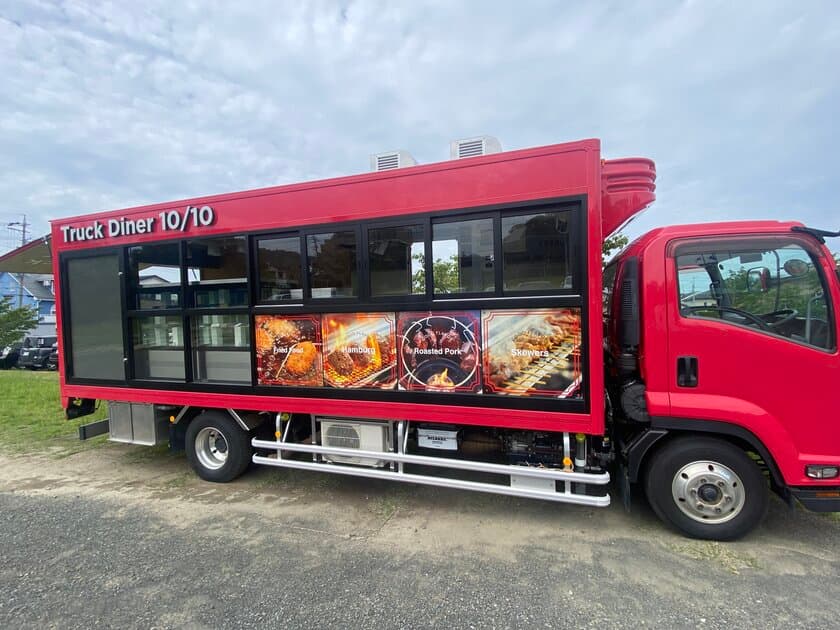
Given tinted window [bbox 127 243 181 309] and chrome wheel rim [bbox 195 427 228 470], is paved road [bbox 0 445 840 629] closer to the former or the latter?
chrome wheel rim [bbox 195 427 228 470]

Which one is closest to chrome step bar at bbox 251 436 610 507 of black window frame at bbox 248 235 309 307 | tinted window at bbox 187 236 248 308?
black window frame at bbox 248 235 309 307

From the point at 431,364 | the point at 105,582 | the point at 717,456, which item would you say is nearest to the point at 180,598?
the point at 105,582

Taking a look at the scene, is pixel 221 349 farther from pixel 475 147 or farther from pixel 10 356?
pixel 10 356

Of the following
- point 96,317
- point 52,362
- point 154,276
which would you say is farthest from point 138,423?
point 52,362

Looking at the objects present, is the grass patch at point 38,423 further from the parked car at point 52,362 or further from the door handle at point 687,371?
the parked car at point 52,362

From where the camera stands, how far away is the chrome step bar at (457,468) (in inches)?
124

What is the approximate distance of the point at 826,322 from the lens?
2914mm

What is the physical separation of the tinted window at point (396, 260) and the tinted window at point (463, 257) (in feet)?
0.49

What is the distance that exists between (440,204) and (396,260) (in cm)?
62

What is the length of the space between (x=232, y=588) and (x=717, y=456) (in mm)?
3560

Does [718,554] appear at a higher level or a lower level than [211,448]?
lower

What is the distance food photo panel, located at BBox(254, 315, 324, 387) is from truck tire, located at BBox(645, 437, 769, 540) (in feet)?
9.83

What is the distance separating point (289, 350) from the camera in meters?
4.06

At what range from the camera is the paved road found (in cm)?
250
